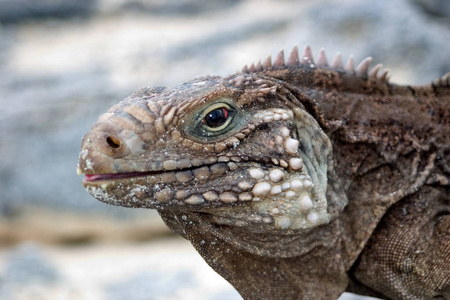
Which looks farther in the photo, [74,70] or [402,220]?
[74,70]

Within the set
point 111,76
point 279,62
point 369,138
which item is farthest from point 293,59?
point 111,76

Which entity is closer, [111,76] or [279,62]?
[279,62]

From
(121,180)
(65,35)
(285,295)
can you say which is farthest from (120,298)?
(65,35)

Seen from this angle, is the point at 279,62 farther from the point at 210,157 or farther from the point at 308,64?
the point at 210,157

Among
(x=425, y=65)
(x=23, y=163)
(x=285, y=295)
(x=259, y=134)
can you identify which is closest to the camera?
(x=259, y=134)

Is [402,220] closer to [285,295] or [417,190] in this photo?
[417,190]

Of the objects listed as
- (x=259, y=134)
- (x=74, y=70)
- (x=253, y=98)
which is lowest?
(x=259, y=134)

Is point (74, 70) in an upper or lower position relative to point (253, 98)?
upper

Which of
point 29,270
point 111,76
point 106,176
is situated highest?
point 111,76
